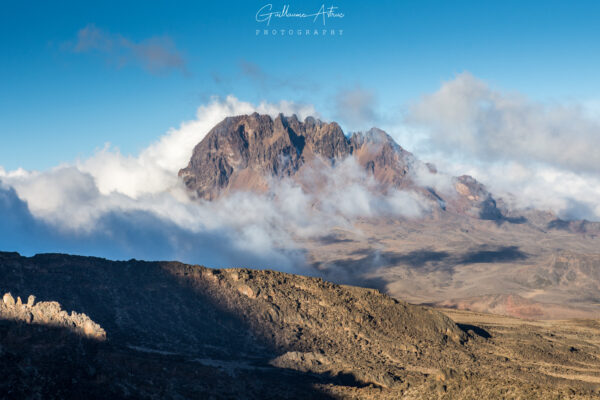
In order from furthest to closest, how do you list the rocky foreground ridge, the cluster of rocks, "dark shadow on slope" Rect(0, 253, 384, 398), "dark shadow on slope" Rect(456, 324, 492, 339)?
1. "dark shadow on slope" Rect(456, 324, 492, 339)
2. the cluster of rocks
3. "dark shadow on slope" Rect(0, 253, 384, 398)
4. the rocky foreground ridge

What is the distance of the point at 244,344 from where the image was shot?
74.4 m

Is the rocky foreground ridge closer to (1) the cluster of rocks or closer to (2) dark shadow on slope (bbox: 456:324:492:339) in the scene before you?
(2) dark shadow on slope (bbox: 456:324:492:339)

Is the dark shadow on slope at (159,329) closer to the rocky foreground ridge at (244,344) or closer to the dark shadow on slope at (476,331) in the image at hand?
the rocky foreground ridge at (244,344)

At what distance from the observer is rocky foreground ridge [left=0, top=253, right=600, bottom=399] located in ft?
146

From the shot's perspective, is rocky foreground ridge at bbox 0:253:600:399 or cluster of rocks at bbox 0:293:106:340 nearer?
rocky foreground ridge at bbox 0:253:600:399

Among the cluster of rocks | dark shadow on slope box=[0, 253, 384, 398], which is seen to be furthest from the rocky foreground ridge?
the cluster of rocks

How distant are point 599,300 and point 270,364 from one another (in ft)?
554

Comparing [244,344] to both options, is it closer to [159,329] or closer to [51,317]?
[159,329]

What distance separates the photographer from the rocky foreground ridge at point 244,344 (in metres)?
44.5

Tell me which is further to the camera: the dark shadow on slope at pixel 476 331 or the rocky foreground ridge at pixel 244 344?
the dark shadow on slope at pixel 476 331

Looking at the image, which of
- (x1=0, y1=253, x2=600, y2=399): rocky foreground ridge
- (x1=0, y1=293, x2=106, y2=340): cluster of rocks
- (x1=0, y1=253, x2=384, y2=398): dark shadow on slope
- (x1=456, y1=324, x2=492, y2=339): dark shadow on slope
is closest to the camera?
(x1=0, y1=253, x2=600, y2=399): rocky foreground ridge

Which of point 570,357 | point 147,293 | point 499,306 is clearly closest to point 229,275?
point 147,293

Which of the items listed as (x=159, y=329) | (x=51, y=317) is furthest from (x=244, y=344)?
(x=51, y=317)

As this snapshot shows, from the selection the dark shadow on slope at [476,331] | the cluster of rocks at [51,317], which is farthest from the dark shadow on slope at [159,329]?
the dark shadow on slope at [476,331]
